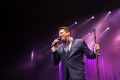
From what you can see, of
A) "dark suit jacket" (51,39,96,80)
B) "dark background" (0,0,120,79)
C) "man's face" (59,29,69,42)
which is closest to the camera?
"dark suit jacket" (51,39,96,80)

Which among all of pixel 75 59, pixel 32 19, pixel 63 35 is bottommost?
pixel 75 59

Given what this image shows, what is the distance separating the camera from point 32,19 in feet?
22.7

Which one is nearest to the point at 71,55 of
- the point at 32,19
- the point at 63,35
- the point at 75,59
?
the point at 75,59

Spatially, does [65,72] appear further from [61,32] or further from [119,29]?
[119,29]

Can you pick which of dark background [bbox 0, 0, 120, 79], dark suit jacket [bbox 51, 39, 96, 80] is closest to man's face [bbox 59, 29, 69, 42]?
dark suit jacket [bbox 51, 39, 96, 80]

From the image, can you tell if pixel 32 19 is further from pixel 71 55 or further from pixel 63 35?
pixel 71 55

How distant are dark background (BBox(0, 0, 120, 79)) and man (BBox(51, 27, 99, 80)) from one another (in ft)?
13.2

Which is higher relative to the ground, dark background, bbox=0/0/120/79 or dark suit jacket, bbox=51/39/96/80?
dark background, bbox=0/0/120/79

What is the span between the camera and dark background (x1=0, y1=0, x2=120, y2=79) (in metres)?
6.04

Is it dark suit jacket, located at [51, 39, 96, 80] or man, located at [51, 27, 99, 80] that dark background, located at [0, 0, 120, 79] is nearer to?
man, located at [51, 27, 99, 80]

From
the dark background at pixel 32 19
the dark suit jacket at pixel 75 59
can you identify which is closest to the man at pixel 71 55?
the dark suit jacket at pixel 75 59

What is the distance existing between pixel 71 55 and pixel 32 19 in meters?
5.41

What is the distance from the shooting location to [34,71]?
693 centimetres

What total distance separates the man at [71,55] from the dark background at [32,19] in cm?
402
